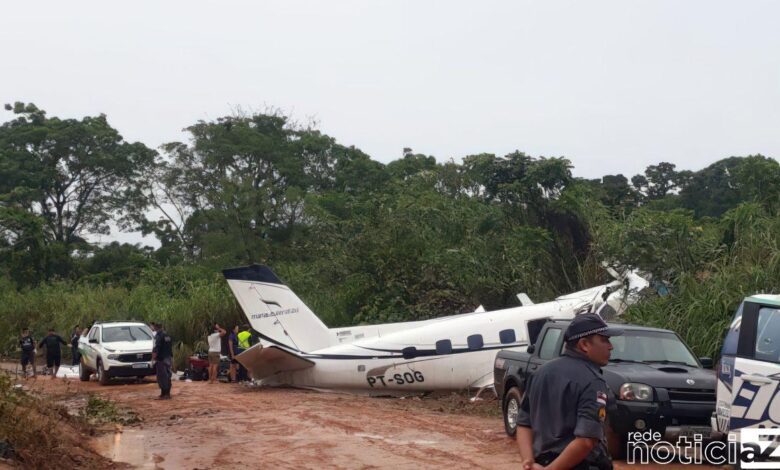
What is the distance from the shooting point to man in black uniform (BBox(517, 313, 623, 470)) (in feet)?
16.2

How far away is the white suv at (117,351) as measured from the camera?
25.6 meters

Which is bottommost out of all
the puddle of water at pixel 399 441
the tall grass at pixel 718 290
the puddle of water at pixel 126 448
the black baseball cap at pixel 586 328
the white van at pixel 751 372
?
the puddle of water at pixel 399 441

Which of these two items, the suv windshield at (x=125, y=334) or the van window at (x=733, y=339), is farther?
the suv windshield at (x=125, y=334)

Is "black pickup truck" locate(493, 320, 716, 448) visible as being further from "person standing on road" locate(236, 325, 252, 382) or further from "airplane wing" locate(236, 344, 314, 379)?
"person standing on road" locate(236, 325, 252, 382)

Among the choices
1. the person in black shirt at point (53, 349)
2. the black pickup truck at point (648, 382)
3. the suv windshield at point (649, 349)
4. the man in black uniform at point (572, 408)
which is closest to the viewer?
the man in black uniform at point (572, 408)

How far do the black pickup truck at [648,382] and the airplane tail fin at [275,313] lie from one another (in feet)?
28.8

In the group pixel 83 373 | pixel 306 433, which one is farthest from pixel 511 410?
pixel 83 373

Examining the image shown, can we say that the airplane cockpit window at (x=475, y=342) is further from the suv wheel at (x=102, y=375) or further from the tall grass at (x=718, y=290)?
the suv wheel at (x=102, y=375)

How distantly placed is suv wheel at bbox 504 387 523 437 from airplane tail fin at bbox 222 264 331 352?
866 cm

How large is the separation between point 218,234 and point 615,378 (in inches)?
1408

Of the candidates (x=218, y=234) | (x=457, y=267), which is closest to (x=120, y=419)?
(x=457, y=267)

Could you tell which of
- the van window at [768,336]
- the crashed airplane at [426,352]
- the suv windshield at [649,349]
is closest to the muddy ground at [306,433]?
the crashed airplane at [426,352]

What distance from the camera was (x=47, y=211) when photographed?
54.6 metres

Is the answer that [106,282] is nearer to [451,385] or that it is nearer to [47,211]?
[47,211]
